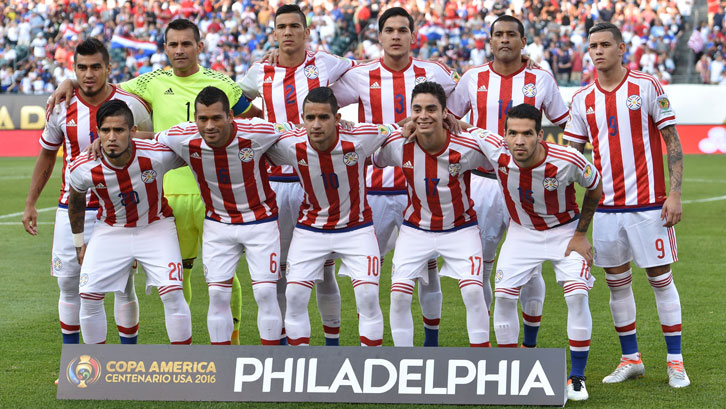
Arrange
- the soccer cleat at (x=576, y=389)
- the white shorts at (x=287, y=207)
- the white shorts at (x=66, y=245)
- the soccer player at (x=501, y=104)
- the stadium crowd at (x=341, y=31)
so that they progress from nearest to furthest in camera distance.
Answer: the soccer cleat at (x=576, y=389), the white shorts at (x=66, y=245), the soccer player at (x=501, y=104), the white shorts at (x=287, y=207), the stadium crowd at (x=341, y=31)

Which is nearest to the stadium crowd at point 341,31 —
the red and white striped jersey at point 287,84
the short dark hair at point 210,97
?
the red and white striped jersey at point 287,84

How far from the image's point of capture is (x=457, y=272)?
18.6 feet

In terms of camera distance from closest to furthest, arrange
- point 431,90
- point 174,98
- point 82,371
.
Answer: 1. point 82,371
2. point 431,90
3. point 174,98

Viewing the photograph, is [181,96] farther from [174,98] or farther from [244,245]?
[244,245]

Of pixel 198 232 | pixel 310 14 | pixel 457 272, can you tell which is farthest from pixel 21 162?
pixel 457 272

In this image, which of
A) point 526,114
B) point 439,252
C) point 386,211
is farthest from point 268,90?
point 526,114

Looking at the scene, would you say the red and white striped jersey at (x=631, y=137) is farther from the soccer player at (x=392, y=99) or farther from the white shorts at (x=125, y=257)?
the white shorts at (x=125, y=257)

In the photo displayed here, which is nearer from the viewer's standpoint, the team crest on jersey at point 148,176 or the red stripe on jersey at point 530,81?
the team crest on jersey at point 148,176

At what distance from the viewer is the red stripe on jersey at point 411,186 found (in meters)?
Answer: 5.76

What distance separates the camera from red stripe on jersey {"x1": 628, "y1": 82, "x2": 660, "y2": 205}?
5.79 metres

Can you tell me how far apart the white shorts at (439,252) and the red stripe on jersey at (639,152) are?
3.53 ft

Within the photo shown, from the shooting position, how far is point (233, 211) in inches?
228

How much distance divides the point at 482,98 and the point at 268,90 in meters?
1.49

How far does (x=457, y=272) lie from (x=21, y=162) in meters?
17.4
